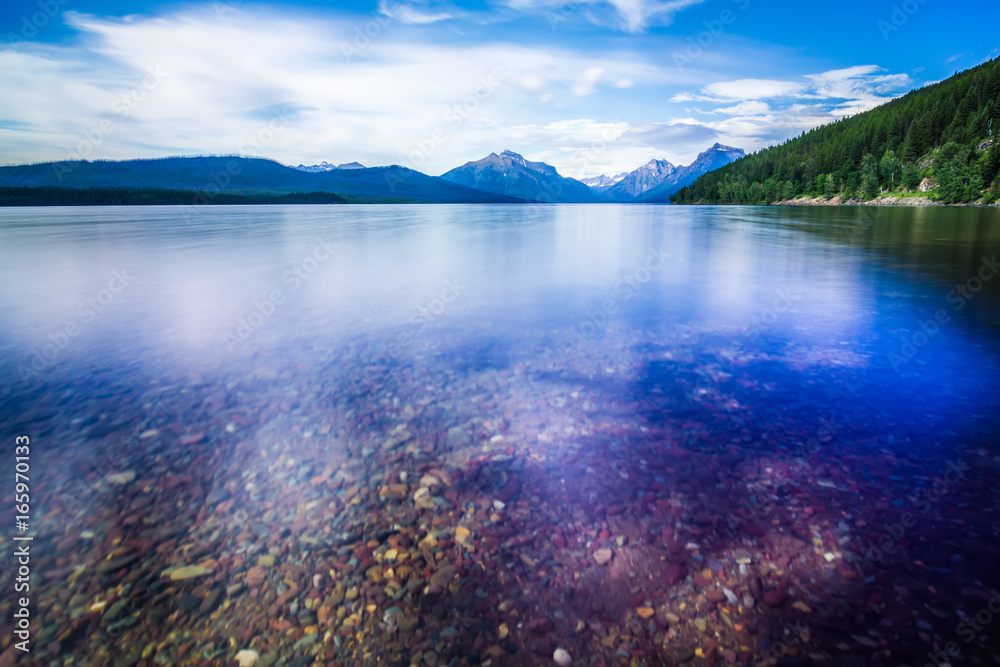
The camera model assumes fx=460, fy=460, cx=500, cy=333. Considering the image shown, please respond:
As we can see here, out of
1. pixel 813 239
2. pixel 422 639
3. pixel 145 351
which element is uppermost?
pixel 813 239

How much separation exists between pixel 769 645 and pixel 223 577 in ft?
19.7

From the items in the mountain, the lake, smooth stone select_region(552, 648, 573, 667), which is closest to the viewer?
smooth stone select_region(552, 648, 573, 667)

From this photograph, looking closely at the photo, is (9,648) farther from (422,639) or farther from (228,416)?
(228,416)

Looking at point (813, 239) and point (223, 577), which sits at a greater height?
point (813, 239)

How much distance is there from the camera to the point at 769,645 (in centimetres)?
461

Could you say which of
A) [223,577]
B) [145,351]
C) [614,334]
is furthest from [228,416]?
[614,334]
